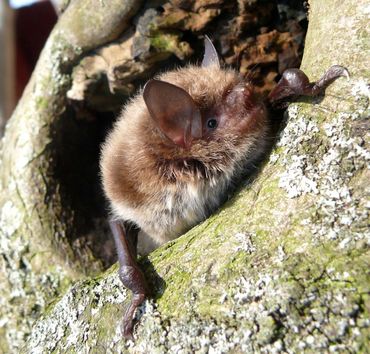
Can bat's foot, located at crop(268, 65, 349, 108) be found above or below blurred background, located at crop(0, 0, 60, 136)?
above

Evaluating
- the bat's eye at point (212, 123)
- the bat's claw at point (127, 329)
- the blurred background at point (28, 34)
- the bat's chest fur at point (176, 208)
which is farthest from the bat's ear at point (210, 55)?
the blurred background at point (28, 34)

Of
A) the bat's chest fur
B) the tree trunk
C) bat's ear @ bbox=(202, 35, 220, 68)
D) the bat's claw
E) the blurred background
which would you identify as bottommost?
the blurred background

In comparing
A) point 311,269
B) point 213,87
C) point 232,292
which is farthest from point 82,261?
point 311,269

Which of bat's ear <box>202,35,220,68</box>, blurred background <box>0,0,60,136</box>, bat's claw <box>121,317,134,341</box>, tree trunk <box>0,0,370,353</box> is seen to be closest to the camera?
tree trunk <box>0,0,370,353</box>

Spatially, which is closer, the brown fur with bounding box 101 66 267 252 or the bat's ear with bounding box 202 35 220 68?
the brown fur with bounding box 101 66 267 252

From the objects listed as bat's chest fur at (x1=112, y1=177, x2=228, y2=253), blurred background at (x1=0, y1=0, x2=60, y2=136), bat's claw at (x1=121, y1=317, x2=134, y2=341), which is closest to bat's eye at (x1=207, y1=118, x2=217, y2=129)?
bat's chest fur at (x1=112, y1=177, x2=228, y2=253)

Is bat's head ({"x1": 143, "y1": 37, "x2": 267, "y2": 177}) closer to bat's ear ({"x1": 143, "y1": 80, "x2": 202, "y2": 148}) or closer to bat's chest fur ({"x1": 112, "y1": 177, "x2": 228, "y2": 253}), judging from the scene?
bat's ear ({"x1": 143, "y1": 80, "x2": 202, "y2": 148})

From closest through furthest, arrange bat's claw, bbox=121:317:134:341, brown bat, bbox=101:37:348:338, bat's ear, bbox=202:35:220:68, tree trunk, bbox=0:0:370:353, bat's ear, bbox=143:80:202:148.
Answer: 1. tree trunk, bbox=0:0:370:353
2. bat's claw, bbox=121:317:134:341
3. bat's ear, bbox=143:80:202:148
4. brown bat, bbox=101:37:348:338
5. bat's ear, bbox=202:35:220:68

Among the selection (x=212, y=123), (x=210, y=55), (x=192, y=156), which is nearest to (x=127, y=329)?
(x=192, y=156)

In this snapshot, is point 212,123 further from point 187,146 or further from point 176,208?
point 176,208
